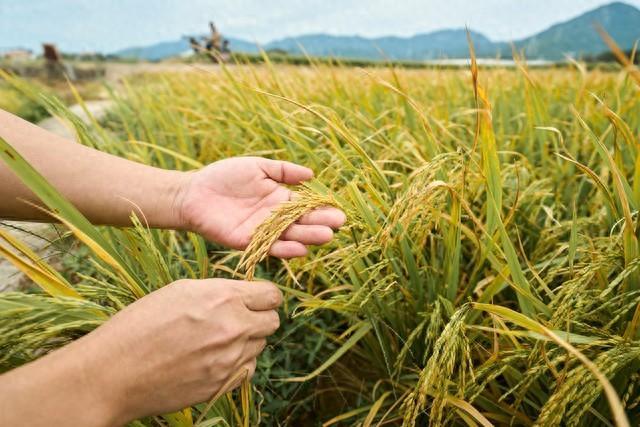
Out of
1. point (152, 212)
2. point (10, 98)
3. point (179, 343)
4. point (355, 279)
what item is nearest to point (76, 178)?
point (152, 212)

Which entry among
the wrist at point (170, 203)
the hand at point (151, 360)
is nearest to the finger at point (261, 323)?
the hand at point (151, 360)

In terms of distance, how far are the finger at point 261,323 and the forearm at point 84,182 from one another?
0.48 m

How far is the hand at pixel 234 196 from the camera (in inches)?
45.8

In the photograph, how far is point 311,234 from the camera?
38.5 inches

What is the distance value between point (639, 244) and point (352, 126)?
1439mm

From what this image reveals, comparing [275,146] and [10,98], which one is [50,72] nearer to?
[10,98]

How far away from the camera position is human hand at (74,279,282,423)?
66 centimetres

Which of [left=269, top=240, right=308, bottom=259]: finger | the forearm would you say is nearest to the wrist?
the forearm

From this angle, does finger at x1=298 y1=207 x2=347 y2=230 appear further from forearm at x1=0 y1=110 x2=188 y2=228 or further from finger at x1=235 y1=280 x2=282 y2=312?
forearm at x1=0 y1=110 x2=188 y2=228

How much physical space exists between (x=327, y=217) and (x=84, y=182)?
2.08ft

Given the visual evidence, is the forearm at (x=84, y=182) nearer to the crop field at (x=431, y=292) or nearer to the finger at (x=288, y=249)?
the crop field at (x=431, y=292)

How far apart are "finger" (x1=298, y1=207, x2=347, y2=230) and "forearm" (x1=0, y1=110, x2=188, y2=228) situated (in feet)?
1.39

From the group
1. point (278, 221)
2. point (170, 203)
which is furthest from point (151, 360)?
point (170, 203)

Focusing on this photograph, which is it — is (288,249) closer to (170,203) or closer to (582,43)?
(170,203)
